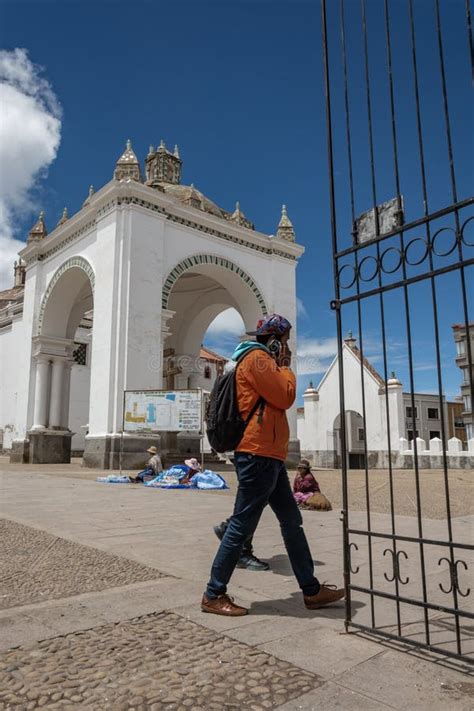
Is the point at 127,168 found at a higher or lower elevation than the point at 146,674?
higher

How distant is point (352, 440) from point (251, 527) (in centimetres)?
3095

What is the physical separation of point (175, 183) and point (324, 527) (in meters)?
19.1

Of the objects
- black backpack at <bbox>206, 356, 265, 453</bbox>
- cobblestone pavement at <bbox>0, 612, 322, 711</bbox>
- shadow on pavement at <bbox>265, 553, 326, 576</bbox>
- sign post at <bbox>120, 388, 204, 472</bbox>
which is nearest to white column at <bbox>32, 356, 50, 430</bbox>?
sign post at <bbox>120, 388, 204, 472</bbox>

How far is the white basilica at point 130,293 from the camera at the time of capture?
1507cm

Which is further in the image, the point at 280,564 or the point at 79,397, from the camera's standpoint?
the point at 79,397

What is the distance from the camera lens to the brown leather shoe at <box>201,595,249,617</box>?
9.15 ft

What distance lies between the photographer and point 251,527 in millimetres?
2971

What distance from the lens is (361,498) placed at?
9250mm

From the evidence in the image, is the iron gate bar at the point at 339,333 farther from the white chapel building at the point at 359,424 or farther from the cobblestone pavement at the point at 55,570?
the white chapel building at the point at 359,424

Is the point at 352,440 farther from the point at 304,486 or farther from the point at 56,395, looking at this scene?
the point at 304,486

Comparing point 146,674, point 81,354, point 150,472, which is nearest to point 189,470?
point 150,472

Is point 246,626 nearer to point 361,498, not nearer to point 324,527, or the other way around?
point 324,527

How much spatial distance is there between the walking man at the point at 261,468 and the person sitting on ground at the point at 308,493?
4.38 m

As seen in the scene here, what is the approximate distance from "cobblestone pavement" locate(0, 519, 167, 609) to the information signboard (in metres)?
7.80
